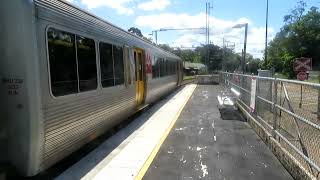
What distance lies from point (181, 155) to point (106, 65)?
2989 mm

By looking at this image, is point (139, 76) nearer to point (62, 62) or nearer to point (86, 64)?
point (86, 64)

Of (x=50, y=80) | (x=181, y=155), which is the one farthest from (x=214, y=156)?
(x=50, y=80)

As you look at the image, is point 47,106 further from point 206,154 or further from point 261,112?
point 261,112

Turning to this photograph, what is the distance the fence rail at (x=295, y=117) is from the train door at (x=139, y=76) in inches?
203

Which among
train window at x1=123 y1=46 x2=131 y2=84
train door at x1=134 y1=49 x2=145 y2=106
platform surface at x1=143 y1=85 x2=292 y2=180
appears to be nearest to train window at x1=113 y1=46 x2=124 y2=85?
train window at x1=123 y1=46 x2=131 y2=84

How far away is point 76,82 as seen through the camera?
9.00 m

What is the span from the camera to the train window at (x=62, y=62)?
7.76 m

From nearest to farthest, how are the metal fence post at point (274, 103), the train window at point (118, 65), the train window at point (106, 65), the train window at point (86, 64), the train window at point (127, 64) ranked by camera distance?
the train window at point (86, 64) < the metal fence post at point (274, 103) < the train window at point (106, 65) < the train window at point (118, 65) < the train window at point (127, 64)

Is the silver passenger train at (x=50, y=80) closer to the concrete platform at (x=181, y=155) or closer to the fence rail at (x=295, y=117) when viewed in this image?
the concrete platform at (x=181, y=155)

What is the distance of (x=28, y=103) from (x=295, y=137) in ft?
16.3

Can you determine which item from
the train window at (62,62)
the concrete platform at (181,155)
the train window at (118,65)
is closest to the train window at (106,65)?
the train window at (118,65)

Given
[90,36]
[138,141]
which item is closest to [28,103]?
[90,36]

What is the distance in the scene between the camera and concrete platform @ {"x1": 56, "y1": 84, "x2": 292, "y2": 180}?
8.58 m

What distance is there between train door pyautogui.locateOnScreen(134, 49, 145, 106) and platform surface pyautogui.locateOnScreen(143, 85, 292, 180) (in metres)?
2.31
